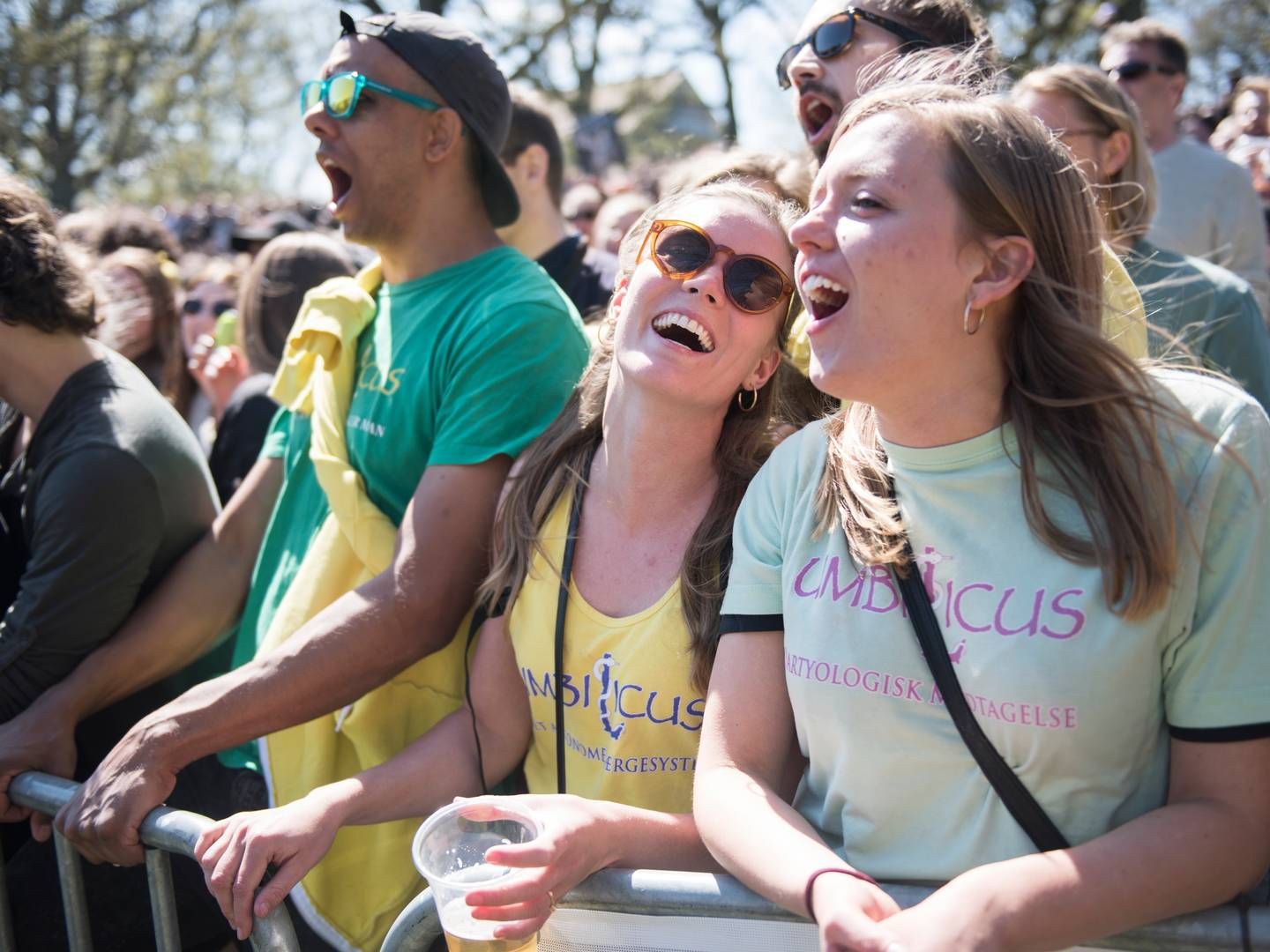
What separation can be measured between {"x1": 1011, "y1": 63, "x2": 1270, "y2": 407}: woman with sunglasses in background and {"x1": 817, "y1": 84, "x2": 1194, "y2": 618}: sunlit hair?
1.39 m

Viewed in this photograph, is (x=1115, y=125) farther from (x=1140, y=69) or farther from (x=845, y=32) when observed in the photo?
(x=1140, y=69)

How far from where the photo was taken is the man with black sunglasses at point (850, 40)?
2854 mm

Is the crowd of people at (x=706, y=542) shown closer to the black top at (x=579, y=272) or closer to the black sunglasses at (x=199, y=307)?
the black top at (x=579, y=272)

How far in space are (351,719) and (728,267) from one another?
135 centimetres

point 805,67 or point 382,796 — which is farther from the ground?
point 805,67

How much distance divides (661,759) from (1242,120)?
688 cm

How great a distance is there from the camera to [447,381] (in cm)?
271

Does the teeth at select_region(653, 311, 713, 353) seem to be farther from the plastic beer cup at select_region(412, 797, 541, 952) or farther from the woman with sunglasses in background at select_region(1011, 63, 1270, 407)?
the woman with sunglasses in background at select_region(1011, 63, 1270, 407)

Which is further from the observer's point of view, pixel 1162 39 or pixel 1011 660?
pixel 1162 39

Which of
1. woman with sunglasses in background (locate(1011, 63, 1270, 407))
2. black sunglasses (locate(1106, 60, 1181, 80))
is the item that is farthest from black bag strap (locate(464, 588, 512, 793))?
black sunglasses (locate(1106, 60, 1181, 80))

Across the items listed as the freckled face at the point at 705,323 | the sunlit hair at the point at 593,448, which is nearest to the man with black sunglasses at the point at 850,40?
the sunlit hair at the point at 593,448

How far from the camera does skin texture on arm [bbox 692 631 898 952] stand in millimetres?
1522

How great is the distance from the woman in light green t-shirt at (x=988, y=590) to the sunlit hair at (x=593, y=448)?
244mm

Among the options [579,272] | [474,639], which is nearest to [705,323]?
[474,639]
